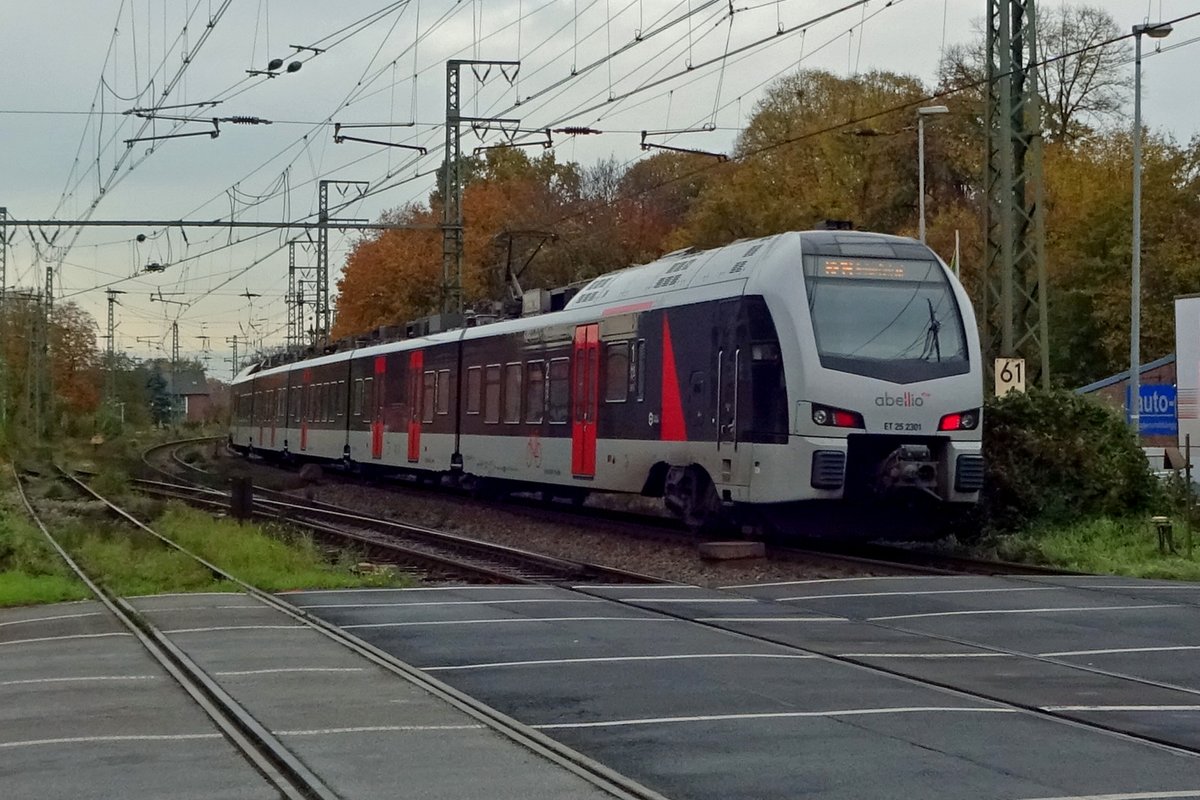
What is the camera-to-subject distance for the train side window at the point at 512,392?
26.6 metres

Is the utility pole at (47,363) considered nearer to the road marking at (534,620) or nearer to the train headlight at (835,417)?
the train headlight at (835,417)

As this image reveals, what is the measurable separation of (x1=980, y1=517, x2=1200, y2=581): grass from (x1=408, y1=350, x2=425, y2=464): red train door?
15.2 meters

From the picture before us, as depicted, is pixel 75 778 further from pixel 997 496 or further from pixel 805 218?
pixel 805 218

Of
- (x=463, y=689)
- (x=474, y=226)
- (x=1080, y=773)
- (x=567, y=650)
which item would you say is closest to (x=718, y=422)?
(x=567, y=650)

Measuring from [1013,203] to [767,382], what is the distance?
5.80 meters

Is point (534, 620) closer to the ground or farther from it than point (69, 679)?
farther from it

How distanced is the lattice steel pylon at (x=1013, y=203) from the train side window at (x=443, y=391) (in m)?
11.1

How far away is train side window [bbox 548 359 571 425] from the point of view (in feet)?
80.0

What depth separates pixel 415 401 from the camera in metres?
33.0

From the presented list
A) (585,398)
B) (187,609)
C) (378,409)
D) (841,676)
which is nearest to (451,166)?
(378,409)

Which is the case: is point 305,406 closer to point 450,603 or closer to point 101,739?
point 450,603

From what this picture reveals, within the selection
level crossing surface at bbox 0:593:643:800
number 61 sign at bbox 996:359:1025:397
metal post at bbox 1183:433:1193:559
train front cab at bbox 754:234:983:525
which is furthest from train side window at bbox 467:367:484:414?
level crossing surface at bbox 0:593:643:800

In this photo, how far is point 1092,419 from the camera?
802 inches

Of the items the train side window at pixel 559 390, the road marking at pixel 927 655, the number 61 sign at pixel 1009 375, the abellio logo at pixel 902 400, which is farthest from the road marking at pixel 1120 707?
the train side window at pixel 559 390
